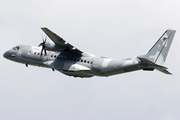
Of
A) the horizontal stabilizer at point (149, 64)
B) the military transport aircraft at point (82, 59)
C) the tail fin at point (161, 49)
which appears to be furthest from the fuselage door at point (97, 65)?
the tail fin at point (161, 49)

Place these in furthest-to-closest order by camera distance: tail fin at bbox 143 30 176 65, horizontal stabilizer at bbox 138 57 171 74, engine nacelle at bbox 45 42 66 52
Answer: engine nacelle at bbox 45 42 66 52 < tail fin at bbox 143 30 176 65 < horizontal stabilizer at bbox 138 57 171 74

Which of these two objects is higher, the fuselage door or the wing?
the wing

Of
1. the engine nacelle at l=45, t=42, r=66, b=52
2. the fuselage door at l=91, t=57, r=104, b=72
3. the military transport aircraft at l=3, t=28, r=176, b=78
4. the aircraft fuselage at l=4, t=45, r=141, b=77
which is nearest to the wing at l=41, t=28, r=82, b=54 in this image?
the military transport aircraft at l=3, t=28, r=176, b=78

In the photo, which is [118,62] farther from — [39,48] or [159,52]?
[39,48]

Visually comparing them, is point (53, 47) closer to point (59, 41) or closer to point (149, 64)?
point (59, 41)

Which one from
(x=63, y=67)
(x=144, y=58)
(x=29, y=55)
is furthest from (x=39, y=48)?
(x=144, y=58)

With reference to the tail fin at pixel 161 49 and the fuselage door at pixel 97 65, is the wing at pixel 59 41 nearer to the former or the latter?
the fuselage door at pixel 97 65

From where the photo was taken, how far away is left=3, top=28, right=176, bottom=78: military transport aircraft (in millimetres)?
38969

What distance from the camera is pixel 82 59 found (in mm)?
41406

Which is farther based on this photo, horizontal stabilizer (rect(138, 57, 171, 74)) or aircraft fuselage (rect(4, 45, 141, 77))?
aircraft fuselage (rect(4, 45, 141, 77))

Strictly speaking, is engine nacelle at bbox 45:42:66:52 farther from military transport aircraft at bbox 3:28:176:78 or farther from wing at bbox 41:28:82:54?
wing at bbox 41:28:82:54

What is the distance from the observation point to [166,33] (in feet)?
129

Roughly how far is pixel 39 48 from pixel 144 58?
1330cm

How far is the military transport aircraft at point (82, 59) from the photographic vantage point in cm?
3897
